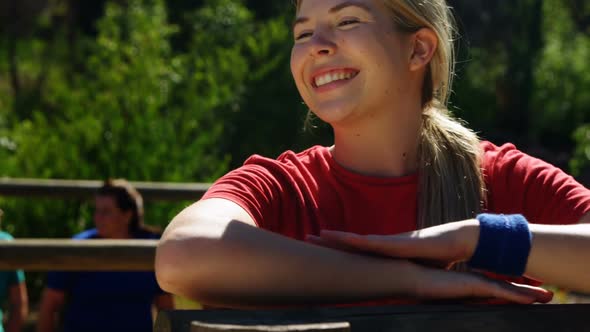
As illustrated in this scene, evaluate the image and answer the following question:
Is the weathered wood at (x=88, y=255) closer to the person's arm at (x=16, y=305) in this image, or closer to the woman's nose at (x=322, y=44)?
the person's arm at (x=16, y=305)

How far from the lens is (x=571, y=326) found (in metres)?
1.17

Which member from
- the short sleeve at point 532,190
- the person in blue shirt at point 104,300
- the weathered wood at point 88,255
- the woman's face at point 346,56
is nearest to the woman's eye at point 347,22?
the woman's face at point 346,56

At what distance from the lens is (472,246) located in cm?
124

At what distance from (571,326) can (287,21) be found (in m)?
7.66

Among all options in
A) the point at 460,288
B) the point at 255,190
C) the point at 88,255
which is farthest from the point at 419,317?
the point at 88,255

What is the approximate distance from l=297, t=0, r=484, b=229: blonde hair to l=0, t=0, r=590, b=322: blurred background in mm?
1944

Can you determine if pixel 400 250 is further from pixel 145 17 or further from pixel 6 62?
pixel 6 62

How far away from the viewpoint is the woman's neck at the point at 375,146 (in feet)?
5.23

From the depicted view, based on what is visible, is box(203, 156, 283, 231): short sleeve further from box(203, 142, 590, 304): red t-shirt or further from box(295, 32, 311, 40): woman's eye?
box(295, 32, 311, 40): woman's eye

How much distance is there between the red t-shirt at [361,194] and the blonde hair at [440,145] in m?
0.03

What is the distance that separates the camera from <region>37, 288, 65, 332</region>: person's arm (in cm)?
423

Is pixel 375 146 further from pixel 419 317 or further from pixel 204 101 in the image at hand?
pixel 204 101

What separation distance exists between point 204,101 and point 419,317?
575cm

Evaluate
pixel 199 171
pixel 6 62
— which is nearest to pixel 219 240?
pixel 199 171
